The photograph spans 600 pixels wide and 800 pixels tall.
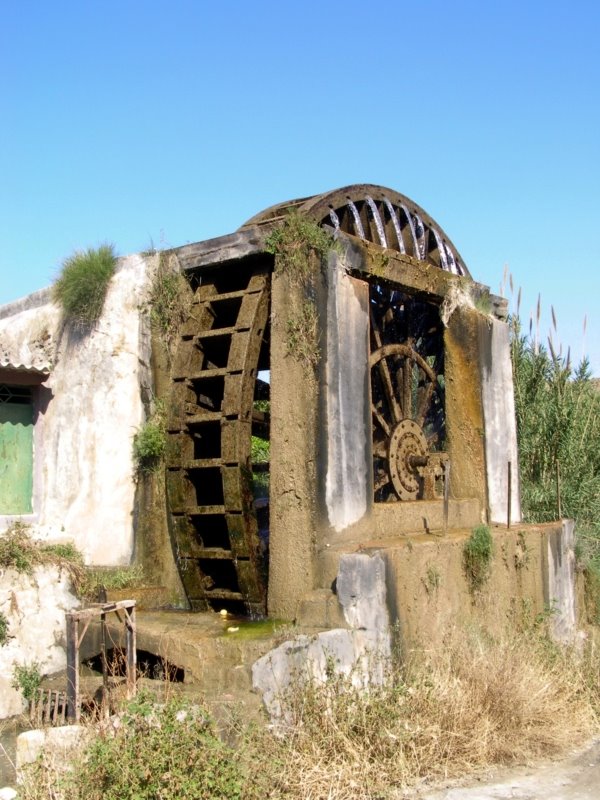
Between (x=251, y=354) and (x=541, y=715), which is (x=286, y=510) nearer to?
(x=251, y=354)

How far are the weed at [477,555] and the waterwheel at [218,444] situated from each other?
1753 millimetres

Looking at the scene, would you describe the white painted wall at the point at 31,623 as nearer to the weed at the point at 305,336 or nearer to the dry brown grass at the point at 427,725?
the dry brown grass at the point at 427,725

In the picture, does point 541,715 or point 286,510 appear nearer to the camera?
point 541,715

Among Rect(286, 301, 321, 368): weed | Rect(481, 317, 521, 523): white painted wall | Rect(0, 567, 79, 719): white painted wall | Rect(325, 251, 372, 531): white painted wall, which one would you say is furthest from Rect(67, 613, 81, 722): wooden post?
Rect(481, 317, 521, 523): white painted wall

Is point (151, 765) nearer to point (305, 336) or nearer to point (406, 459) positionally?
point (305, 336)

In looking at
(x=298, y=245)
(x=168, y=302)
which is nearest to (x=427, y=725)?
(x=298, y=245)

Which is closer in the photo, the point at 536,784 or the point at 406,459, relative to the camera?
the point at 536,784

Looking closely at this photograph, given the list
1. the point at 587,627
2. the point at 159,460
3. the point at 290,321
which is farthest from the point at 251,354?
the point at 587,627

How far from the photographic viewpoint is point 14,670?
644cm

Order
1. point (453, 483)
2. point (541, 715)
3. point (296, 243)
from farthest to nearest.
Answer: point (453, 483) → point (296, 243) → point (541, 715)

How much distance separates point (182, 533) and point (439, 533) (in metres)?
2.28

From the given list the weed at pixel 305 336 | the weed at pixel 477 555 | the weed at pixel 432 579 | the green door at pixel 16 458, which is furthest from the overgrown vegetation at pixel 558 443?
the green door at pixel 16 458

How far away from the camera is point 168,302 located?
7.81 meters

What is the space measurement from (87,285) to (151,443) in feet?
5.23
